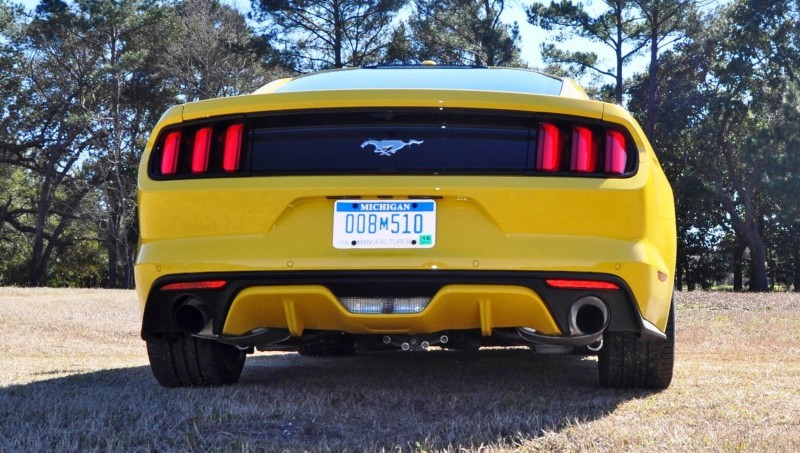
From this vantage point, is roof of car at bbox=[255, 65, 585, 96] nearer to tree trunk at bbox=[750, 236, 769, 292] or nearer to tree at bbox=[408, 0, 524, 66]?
tree at bbox=[408, 0, 524, 66]

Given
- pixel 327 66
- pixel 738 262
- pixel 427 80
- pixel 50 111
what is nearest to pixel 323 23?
pixel 327 66

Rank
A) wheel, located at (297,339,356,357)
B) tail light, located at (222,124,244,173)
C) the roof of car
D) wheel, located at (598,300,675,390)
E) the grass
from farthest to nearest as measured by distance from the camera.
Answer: wheel, located at (297,339,356,357) < wheel, located at (598,300,675,390) < the roof of car < tail light, located at (222,124,244,173) < the grass

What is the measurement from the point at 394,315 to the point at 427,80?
1.12m

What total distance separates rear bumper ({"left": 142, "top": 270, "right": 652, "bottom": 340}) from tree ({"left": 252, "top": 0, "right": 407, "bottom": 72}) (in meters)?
31.0

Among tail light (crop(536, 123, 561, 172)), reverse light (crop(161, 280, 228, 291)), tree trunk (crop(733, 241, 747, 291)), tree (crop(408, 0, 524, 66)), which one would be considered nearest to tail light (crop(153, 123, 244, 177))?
reverse light (crop(161, 280, 228, 291))

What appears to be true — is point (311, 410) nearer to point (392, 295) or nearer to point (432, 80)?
point (392, 295)

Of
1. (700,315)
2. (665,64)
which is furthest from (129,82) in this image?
(700,315)

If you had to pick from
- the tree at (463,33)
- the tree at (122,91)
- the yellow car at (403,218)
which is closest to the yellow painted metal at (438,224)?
the yellow car at (403,218)

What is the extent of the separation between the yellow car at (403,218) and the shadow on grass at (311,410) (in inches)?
11.9

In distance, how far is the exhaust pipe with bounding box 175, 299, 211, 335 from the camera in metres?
3.58

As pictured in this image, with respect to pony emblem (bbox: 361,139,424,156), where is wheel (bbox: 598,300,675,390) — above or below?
below

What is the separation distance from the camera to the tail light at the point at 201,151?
353 centimetres

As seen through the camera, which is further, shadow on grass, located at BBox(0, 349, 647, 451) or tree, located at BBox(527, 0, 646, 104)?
tree, located at BBox(527, 0, 646, 104)


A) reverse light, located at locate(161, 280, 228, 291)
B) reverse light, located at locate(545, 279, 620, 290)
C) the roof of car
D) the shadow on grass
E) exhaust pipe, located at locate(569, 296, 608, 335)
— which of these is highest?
the roof of car
